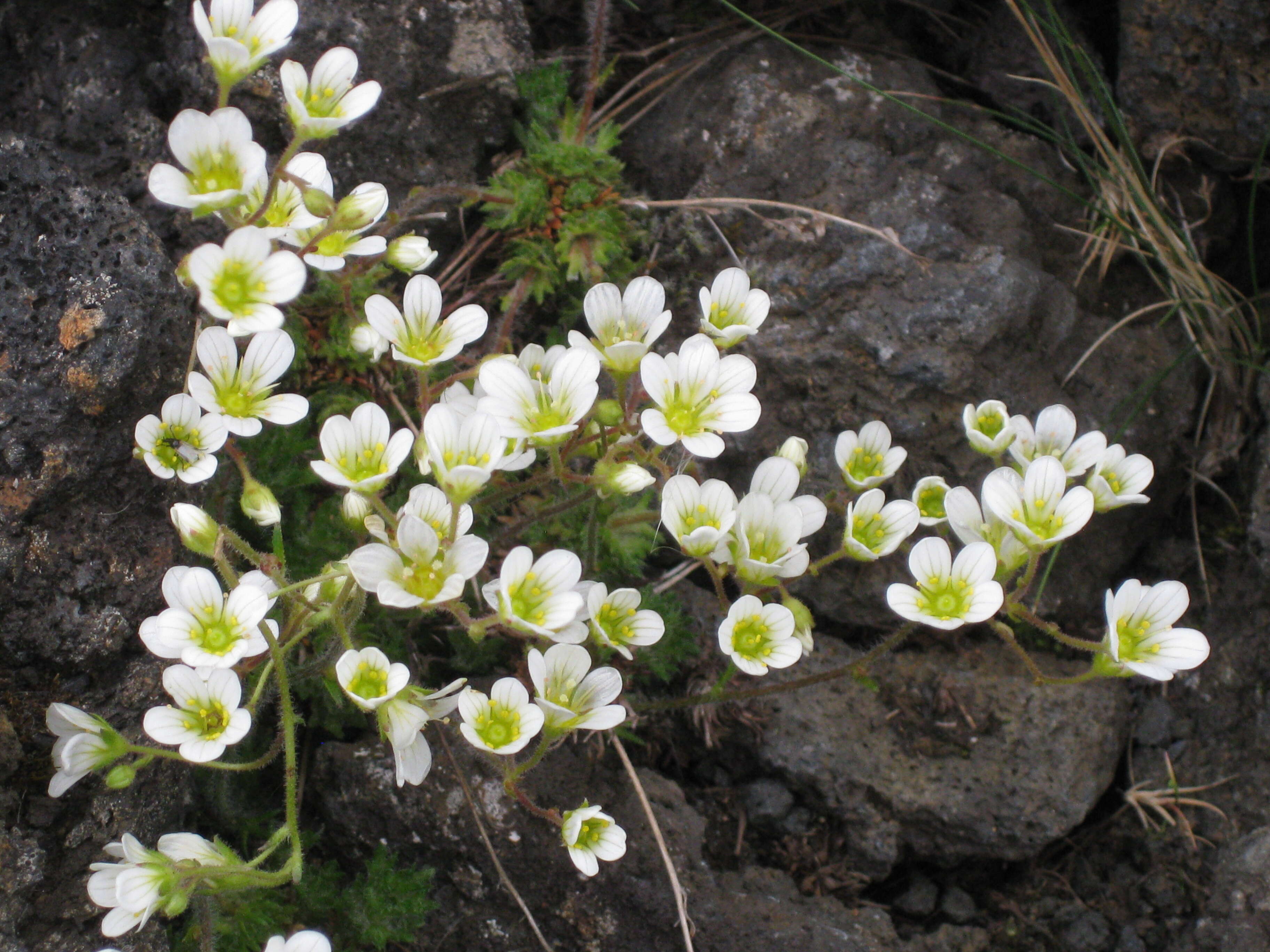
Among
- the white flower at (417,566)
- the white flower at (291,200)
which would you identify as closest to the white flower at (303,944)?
the white flower at (417,566)

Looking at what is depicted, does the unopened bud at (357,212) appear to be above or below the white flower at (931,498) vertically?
above

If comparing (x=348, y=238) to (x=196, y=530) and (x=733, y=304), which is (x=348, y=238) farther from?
(x=733, y=304)

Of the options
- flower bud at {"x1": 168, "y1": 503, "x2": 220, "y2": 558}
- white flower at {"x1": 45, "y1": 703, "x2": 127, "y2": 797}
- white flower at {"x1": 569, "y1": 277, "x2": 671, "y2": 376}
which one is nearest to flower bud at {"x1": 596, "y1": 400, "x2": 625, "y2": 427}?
white flower at {"x1": 569, "y1": 277, "x2": 671, "y2": 376}

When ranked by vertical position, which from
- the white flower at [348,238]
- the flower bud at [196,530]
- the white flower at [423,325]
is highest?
the white flower at [348,238]

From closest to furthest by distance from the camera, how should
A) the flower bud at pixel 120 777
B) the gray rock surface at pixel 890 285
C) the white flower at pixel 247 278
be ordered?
the white flower at pixel 247 278, the flower bud at pixel 120 777, the gray rock surface at pixel 890 285

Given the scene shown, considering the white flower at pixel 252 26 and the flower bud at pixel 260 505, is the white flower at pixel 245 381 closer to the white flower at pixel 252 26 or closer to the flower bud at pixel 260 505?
the flower bud at pixel 260 505

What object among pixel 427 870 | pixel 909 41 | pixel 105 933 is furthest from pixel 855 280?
pixel 105 933

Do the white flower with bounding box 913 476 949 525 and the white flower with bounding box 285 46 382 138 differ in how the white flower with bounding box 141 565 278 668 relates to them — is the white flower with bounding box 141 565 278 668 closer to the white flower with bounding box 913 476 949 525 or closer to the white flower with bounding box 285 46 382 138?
the white flower with bounding box 285 46 382 138

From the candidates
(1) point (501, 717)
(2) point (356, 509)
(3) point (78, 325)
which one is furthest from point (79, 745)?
(3) point (78, 325)
